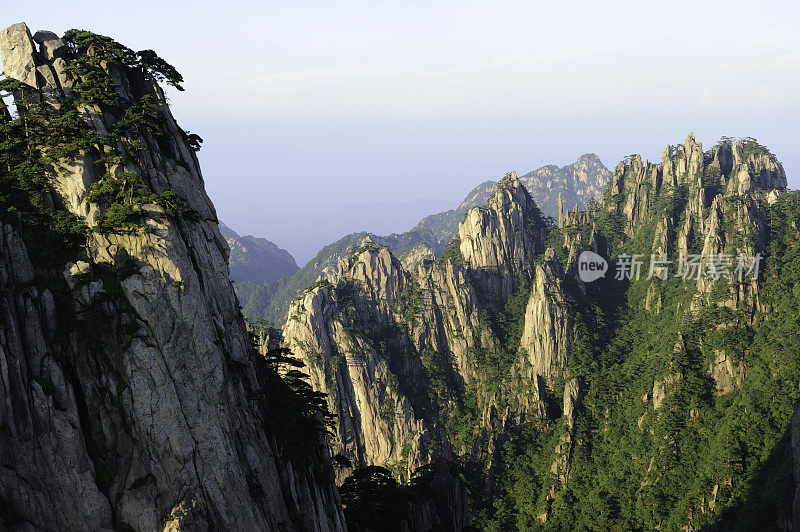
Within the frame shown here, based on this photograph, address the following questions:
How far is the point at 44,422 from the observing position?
2142 centimetres

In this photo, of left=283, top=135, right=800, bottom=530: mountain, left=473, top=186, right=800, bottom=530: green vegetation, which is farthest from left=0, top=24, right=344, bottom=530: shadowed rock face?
left=473, top=186, right=800, bottom=530: green vegetation

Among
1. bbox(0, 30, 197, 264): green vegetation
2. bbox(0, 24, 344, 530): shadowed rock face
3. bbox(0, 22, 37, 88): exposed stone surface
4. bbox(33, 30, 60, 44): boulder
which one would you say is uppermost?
bbox(33, 30, 60, 44): boulder

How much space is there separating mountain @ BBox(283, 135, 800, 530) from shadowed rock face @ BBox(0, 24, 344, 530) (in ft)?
95.8

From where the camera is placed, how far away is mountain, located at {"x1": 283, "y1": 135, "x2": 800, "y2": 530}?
67.0 meters

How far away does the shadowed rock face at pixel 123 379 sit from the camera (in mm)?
21391

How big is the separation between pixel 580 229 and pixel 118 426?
102681mm

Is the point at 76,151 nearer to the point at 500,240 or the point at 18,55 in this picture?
the point at 18,55

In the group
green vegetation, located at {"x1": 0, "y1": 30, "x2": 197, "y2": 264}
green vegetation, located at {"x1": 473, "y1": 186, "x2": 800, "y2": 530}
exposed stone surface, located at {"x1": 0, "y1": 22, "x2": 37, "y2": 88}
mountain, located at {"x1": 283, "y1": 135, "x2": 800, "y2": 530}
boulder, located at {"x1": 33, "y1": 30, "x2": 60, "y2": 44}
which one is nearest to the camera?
green vegetation, located at {"x1": 0, "y1": 30, "x2": 197, "y2": 264}

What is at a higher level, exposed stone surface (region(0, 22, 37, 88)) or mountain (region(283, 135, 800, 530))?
exposed stone surface (region(0, 22, 37, 88))

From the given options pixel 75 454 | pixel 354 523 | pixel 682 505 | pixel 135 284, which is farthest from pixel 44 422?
pixel 682 505

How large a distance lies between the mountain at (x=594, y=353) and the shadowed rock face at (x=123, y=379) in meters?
29.2

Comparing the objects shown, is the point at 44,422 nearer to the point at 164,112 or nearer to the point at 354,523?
the point at 164,112

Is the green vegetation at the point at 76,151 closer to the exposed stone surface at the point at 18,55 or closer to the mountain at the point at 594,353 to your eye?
the exposed stone surface at the point at 18,55

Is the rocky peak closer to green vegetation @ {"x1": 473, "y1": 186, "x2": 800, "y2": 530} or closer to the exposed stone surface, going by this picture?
green vegetation @ {"x1": 473, "y1": 186, "x2": 800, "y2": 530}
